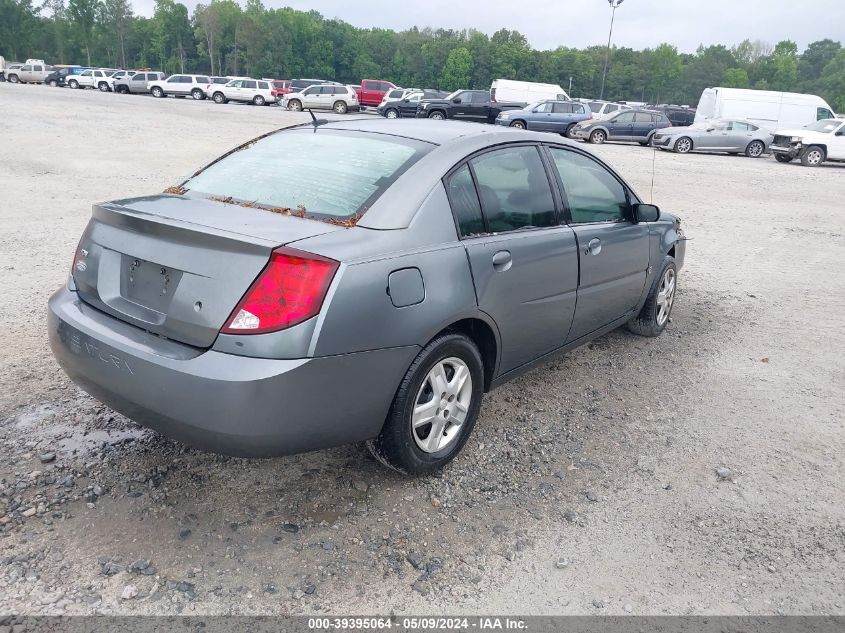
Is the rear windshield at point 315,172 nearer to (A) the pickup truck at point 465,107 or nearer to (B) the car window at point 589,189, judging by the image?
(B) the car window at point 589,189

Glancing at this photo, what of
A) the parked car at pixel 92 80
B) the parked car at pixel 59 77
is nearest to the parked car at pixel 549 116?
the parked car at pixel 92 80

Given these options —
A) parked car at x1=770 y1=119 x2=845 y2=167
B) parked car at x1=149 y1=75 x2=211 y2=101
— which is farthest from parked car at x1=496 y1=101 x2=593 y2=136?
parked car at x1=149 y1=75 x2=211 y2=101

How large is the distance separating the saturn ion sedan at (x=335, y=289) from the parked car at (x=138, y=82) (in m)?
49.2

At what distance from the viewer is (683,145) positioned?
84.5 ft

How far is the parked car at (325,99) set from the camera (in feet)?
128

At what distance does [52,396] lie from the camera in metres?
3.95

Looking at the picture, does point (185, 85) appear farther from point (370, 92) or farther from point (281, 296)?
point (281, 296)

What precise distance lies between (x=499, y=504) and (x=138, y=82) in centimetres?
5137

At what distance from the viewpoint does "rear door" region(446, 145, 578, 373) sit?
3.41 meters

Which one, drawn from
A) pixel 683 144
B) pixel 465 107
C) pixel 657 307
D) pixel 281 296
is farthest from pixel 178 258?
pixel 465 107

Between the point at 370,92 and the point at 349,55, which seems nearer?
the point at 370,92

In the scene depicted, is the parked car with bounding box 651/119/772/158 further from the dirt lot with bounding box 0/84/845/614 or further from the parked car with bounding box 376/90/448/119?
the dirt lot with bounding box 0/84/845/614

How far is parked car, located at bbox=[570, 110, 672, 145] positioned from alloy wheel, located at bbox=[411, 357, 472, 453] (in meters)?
25.3

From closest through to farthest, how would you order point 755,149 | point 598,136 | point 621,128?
point 755,149 < point 598,136 < point 621,128
